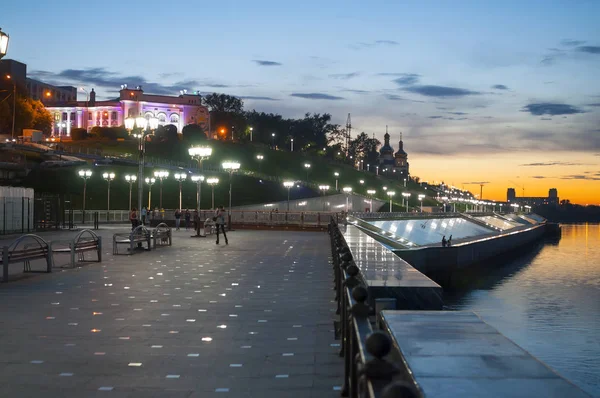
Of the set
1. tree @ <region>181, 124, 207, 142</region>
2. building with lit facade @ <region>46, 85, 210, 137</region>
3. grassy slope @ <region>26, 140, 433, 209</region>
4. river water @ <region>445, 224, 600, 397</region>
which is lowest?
river water @ <region>445, 224, 600, 397</region>

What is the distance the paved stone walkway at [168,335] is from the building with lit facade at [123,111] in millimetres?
133628

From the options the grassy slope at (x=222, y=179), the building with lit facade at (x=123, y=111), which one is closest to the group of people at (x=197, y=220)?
the grassy slope at (x=222, y=179)

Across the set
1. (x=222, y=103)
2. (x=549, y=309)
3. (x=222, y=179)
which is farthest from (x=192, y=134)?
(x=549, y=309)

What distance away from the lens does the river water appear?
17.9 m

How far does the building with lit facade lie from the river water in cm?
10913

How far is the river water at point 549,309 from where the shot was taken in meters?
17.9

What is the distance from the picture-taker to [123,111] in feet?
483

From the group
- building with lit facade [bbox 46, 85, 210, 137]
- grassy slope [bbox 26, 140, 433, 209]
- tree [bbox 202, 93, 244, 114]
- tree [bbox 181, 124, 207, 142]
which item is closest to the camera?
grassy slope [bbox 26, 140, 433, 209]

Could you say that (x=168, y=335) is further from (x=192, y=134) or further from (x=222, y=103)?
(x=222, y=103)

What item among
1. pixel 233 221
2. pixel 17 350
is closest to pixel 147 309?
pixel 17 350

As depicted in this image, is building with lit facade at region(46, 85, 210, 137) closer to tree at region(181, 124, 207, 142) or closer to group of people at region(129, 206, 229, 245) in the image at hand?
tree at region(181, 124, 207, 142)

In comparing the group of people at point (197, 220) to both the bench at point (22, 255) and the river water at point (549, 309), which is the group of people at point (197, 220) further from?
the bench at point (22, 255)

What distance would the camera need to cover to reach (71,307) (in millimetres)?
12148

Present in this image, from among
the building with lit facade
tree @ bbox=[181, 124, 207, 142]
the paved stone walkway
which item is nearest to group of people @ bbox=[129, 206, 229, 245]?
the paved stone walkway
